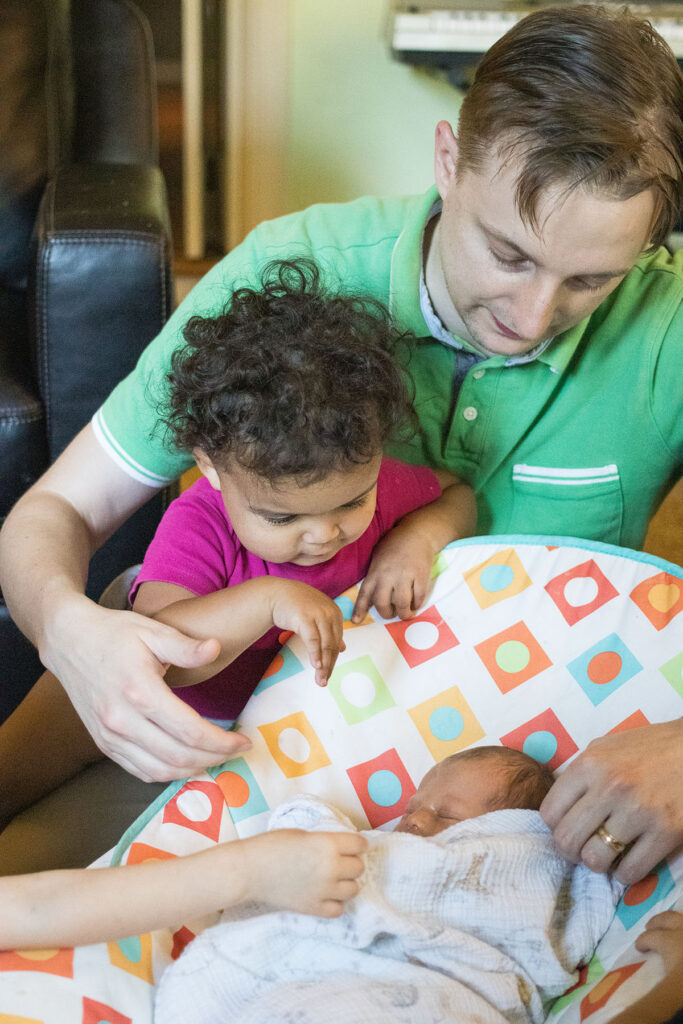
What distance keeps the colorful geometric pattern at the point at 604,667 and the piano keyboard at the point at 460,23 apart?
5.58 ft

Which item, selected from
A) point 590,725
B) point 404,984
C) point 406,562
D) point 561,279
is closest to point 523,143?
point 561,279

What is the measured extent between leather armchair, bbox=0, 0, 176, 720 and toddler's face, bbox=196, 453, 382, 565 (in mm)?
538

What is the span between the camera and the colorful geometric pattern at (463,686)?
3.01ft

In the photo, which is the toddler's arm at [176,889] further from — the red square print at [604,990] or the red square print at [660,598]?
the red square print at [660,598]

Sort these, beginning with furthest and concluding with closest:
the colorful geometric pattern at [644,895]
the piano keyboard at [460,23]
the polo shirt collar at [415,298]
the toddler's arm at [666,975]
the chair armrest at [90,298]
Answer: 1. the piano keyboard at [460,23]
2. the chair armrest at [90,298]
3. the polo shirt collar at [415,298]
4. the colorful geometric pattern at [644,895]
5. the toddler's arm at [666,975]

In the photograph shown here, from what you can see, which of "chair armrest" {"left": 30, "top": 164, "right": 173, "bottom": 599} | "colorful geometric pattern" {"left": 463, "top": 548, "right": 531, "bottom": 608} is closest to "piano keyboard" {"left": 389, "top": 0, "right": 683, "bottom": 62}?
"chair armrest" {"left": 30, "top": 164, "right": 173, "bottom": 599}

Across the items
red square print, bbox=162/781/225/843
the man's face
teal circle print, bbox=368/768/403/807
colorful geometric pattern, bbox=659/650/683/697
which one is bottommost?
teal circle print, bbox=368/768/403/807

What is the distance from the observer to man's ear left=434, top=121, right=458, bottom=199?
3.10 ft

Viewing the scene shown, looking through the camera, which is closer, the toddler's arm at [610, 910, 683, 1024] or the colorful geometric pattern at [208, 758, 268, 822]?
the toddler's arm at [610, 910, 683, 1024]

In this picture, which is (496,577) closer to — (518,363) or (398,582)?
(398,582)

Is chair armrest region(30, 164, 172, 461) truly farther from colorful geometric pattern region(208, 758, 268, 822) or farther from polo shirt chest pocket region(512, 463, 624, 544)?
colorful geometric pattern region(208, 758, 268, 822)

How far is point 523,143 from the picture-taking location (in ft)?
2.76

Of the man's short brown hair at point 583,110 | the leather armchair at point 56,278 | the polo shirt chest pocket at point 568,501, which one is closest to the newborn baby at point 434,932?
the polo shirt chest pocket at point 568,501

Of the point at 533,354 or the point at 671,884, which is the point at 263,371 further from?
the point at 671,884
